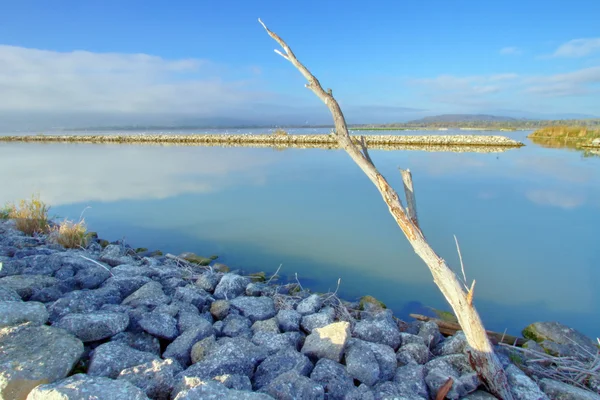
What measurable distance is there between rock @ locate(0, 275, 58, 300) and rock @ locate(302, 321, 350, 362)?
2.03m

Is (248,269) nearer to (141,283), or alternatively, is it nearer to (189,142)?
(141,283)

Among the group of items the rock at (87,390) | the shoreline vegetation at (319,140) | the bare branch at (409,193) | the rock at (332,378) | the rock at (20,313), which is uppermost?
the shoreline vegetation at (319,140)

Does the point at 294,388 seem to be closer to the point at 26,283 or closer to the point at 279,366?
the point at 279,366

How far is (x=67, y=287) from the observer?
10.3 feet

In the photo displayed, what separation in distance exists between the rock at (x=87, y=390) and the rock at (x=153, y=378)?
0.50 ft

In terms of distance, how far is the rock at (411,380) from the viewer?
7.12ft

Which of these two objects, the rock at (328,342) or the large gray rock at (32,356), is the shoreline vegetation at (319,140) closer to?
the rock at (328,342)

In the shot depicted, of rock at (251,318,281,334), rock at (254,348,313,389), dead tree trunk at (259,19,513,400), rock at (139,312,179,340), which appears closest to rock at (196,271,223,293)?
rock at (251,318,281,334)

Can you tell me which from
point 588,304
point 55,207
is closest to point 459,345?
point 588,304

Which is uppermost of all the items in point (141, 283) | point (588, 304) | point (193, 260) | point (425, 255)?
point (425, 255)

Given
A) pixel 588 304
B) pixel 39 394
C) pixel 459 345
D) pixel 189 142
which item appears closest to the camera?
pixel 39 394

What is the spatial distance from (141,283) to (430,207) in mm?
6573

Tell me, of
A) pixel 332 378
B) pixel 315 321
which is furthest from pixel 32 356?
pixel 315 321

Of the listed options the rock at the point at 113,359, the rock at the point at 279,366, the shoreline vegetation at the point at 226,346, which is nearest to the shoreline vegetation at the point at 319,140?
the shoreline vegetation at the point at 226,346
